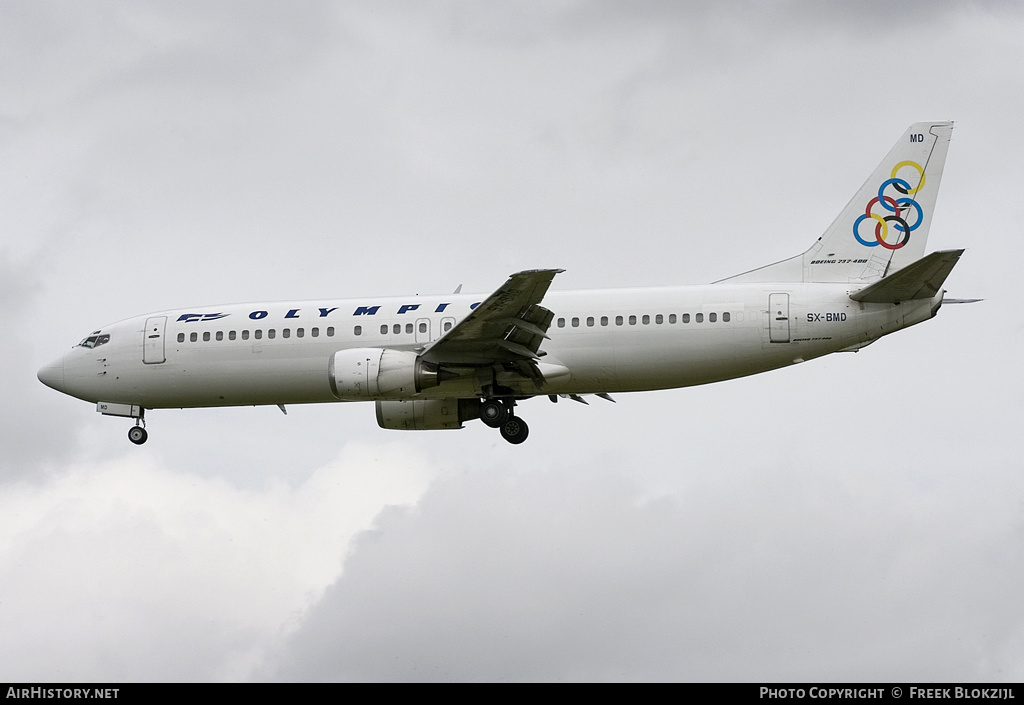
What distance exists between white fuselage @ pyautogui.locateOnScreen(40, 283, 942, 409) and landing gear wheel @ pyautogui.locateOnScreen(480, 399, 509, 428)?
1.96 ft

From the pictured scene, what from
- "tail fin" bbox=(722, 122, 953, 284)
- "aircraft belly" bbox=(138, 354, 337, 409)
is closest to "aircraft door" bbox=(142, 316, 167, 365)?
"aircraft belly" bbox=(138, 354, 337, 409)

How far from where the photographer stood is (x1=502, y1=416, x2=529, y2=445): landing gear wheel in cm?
3488

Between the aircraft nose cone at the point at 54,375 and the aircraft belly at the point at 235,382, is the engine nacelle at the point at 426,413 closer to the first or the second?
the aircraft belly at the point at 235,382

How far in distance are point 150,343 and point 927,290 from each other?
1956 centimetres

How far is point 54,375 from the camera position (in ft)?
124

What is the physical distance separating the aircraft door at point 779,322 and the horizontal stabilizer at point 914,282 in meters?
1.56

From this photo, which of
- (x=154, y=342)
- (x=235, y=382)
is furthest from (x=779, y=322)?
(x=154, y=342)

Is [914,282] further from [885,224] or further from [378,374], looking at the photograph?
[378,374]

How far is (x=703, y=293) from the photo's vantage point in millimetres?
33562

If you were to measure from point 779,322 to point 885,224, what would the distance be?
4.49m

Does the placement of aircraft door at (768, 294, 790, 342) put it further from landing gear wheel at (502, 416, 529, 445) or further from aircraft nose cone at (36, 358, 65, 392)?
aircraft nose cone at (36, 358, 65, 392)

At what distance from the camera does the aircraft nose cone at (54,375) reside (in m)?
37.8
